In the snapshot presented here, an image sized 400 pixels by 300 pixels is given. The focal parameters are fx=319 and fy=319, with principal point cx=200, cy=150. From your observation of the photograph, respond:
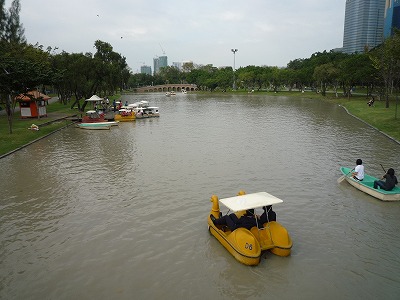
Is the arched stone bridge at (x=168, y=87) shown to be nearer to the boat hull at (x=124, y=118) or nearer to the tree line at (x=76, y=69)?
the tree line at (x=76, y=69)

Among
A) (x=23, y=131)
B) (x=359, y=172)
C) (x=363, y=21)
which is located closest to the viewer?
(x=359, y=172)

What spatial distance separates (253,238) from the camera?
31.5 feet

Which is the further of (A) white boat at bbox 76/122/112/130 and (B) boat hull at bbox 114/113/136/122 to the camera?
(B) boat hull at bbox 114/113/136/122

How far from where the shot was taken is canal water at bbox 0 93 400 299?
8984 mm

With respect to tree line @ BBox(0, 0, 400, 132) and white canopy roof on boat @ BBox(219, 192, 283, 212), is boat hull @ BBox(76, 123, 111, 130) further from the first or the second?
white canopy roof on boat @ BBox(219, 192, 283, 212)

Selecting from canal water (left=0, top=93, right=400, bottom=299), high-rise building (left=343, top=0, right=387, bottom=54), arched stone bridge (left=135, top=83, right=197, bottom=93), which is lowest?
canal water (left=0, top=93, right=400, bottom=299)

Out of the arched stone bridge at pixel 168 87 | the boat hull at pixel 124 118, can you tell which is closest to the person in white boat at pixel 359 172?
the boat hull at pixel 124 118

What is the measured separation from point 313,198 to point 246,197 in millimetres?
5371

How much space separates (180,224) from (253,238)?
12.5 ft

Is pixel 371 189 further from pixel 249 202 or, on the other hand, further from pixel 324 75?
pixel 324 75

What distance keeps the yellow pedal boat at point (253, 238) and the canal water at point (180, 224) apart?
0.31 m

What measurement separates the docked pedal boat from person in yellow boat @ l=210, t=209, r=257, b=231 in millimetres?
7249

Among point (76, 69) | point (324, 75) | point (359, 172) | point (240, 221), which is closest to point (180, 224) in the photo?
point (240, 221)

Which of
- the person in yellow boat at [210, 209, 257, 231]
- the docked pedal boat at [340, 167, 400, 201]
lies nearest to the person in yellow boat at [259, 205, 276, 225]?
the person in yellow boat at [210, 209, 257, 231]
